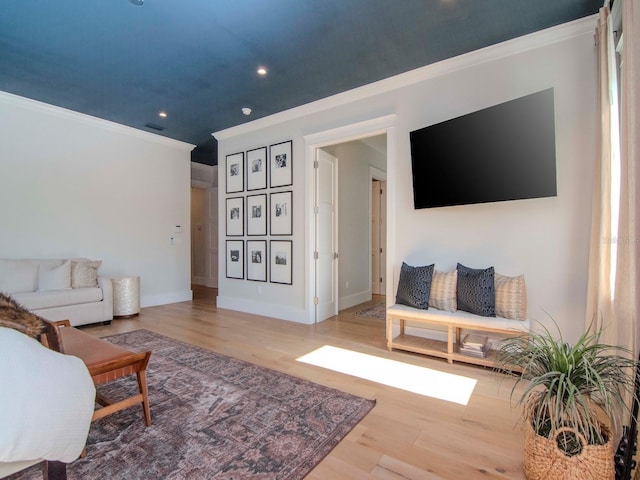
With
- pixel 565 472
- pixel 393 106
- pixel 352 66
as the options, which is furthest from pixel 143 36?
pixel 565 472

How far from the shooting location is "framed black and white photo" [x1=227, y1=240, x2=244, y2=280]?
5.18 m

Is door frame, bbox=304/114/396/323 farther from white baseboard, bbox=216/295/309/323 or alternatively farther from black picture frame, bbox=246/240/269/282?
black picture frame, bbox=246/240/269/282

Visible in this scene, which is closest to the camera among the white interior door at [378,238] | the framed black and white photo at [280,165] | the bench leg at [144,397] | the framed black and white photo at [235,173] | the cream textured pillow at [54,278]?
the bench leg at [144,397]

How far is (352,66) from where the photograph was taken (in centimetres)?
327

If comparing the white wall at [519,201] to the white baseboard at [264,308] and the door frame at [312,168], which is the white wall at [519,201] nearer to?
the door frame at [312,168]

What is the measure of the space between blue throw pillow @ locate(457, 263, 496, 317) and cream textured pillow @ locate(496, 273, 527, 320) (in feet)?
0.16

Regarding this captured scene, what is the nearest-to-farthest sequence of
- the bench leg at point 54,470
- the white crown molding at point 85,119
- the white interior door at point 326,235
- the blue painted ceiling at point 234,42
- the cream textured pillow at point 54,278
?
1. the bench leg at point 54,470
2. the blue painted ceiling at point 234,42
3. the cream textured pillow at point 54,278
4. the white crown molding at point 85,119
5. the white interior door at point 326,235

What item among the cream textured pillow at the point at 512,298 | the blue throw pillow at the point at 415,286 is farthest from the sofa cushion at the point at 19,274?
the cream textured pillow at the point at 512,298

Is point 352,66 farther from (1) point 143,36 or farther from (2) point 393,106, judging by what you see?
(1) point 143,36

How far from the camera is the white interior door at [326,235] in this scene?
4.42m

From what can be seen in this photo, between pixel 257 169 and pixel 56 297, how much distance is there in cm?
309

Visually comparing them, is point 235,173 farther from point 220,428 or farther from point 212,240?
point 220,428

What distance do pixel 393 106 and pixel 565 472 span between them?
340 centimetres

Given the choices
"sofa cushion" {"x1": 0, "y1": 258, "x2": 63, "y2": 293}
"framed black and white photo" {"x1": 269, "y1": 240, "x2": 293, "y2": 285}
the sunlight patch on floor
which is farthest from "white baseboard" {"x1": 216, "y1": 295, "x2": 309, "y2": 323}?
"sofa cushion" {"x1": 0, "y1": 258, "x2": 63, "y2": 293}
